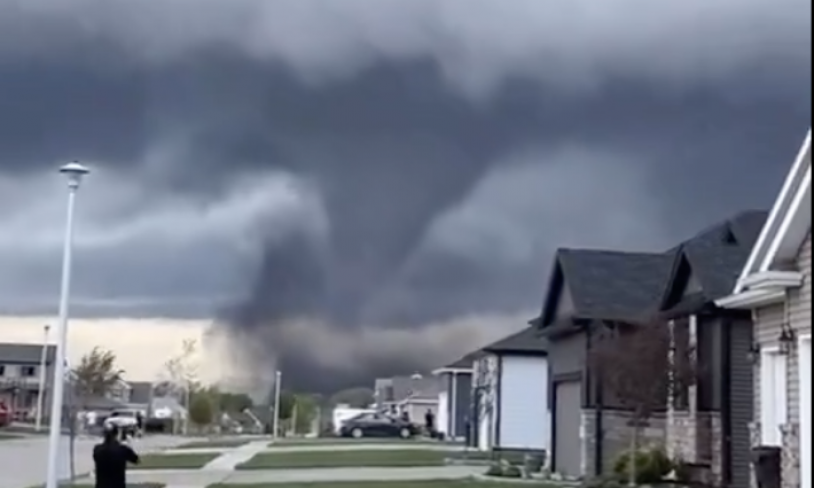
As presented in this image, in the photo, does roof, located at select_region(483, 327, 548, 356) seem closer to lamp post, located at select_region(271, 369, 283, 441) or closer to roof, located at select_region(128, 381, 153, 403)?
lamp post, located at select_region(271, 369, 283, 441)

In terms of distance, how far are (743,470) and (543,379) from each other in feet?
A: 76.4

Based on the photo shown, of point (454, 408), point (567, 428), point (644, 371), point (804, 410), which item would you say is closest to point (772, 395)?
point (804, 410)

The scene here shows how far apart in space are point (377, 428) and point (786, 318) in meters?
54.3

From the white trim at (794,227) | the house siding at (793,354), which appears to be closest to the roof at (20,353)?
the house siding at (793,354)

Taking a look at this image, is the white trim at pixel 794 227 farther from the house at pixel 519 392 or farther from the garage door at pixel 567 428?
the house at pixel 519 392

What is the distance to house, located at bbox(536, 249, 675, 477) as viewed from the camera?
107 ft

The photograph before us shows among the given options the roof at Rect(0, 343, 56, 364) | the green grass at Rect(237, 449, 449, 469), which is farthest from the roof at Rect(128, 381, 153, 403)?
the green grass at Rect(237, 449, 449, 469)

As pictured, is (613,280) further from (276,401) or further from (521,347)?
(276,401)

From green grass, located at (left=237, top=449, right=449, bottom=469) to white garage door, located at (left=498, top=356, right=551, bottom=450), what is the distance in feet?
8.55

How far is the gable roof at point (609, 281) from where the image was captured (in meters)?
33.9

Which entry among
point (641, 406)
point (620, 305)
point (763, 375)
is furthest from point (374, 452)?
point (763, 375)

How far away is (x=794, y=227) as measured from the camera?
19031mm

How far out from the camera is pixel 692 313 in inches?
1123

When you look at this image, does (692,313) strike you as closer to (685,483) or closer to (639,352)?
(639,352)
